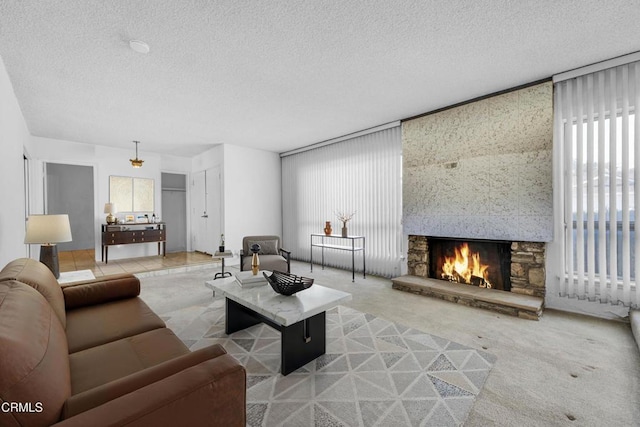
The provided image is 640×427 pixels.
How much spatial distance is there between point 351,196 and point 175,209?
536 cm

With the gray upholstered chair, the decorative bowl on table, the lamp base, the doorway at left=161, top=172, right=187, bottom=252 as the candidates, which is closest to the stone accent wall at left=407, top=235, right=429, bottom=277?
the gray upholstered chair

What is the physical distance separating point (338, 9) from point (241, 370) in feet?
7.77

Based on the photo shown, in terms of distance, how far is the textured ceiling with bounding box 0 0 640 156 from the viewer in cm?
212

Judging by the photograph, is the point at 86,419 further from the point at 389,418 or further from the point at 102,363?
the point at 389,418

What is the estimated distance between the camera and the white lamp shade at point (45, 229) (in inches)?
115

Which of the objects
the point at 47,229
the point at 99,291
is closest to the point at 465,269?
the point at 99,291

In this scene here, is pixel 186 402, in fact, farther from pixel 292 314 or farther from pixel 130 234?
pixel 130 234

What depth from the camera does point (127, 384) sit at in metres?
1.03

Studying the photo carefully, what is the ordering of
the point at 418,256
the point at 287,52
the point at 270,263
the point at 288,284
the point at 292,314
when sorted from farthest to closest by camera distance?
the point at 418,256 → the point at 270,263 → the point at 287,52 → the point at 288,284 → the point at 292,314

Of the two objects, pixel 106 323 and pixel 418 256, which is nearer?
pixel 106 323

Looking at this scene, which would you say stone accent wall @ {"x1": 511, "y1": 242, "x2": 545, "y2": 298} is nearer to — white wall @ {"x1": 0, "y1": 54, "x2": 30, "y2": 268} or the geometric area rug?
the geometric area rug

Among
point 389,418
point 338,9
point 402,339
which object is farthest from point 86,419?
point 338,9

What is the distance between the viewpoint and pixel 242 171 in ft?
20.9

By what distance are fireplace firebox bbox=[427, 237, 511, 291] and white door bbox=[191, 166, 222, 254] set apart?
4.51 meters
